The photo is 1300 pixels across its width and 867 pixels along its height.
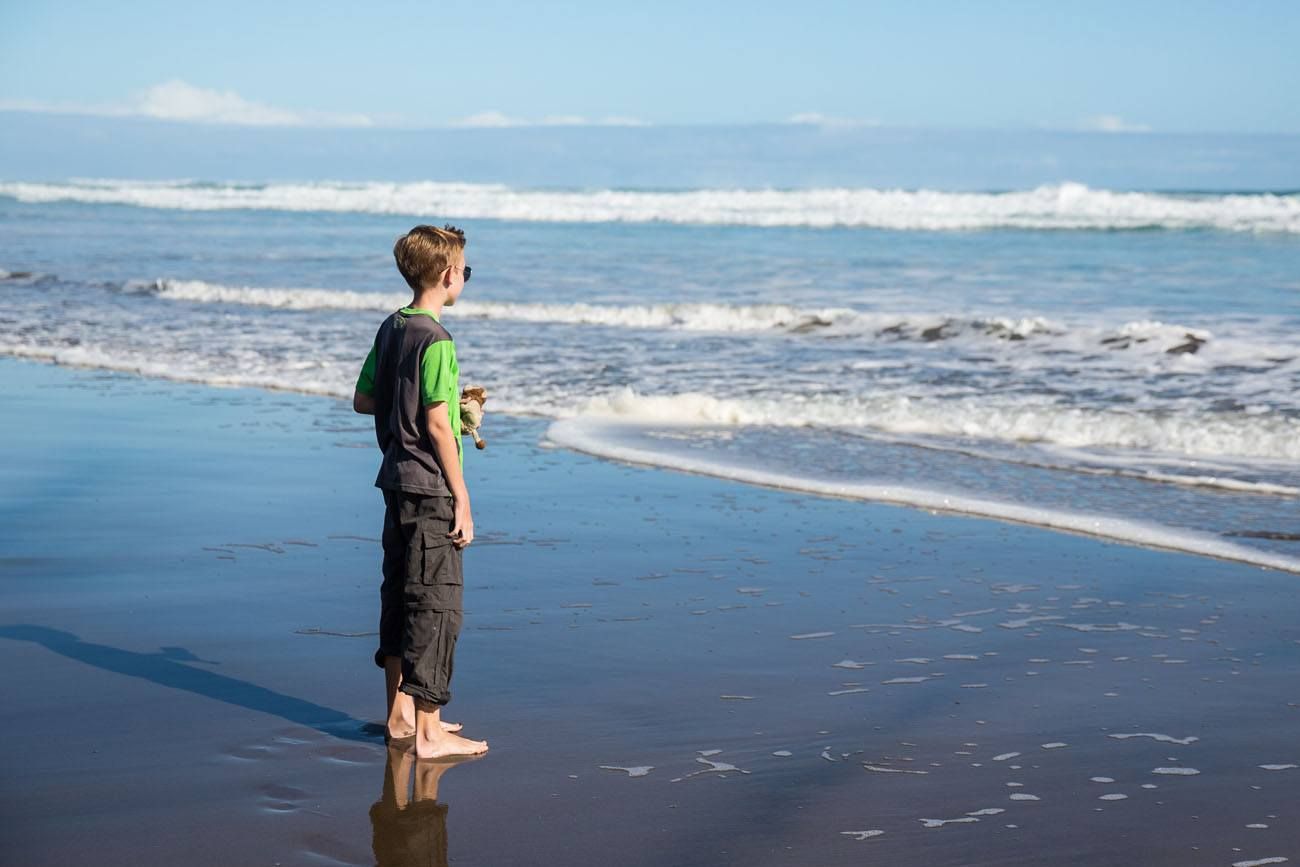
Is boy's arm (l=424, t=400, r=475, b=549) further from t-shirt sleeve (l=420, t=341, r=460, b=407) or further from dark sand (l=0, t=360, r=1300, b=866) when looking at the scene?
dark sand (l=0, t=360, r=1300, b=866)

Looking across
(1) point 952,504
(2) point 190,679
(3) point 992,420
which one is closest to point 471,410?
(2) point 190,679

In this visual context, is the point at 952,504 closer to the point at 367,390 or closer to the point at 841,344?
the point at 367,390

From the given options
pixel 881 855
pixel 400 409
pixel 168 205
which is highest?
pixel 168 205

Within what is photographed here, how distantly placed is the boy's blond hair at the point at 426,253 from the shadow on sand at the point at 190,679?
1300mm

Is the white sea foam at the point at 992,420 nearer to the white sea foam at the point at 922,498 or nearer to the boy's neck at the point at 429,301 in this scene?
the white sea foam at the point at 922,498

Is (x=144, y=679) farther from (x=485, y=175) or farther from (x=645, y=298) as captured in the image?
(x=485, y=175)

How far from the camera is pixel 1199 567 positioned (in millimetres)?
5879

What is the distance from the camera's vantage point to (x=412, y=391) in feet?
11.6

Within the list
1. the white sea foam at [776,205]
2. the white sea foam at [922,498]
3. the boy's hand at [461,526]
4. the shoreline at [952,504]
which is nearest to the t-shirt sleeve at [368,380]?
the boy's hand at [461,526]

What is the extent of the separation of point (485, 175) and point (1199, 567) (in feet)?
269

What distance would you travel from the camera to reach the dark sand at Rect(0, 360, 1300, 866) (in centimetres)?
319

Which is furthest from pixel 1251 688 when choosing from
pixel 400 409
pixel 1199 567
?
pixel 400 409

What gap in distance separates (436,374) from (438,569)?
0.55 metres

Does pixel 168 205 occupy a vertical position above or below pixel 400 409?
above
